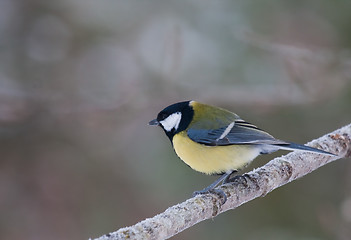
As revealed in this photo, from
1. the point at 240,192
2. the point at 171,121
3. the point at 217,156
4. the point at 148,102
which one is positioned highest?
the point at 148,102

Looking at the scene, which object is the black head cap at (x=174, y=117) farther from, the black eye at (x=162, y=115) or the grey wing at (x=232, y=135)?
the grey wing at (x=232, y=135)

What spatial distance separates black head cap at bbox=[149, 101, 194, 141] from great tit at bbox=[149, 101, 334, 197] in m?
0.02

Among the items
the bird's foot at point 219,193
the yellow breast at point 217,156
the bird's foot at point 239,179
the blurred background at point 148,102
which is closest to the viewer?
the bird's foot at point 219,193

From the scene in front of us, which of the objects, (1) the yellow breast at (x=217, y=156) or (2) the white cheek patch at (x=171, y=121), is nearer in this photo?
(1) the yellow breast at (x=217, y=156)

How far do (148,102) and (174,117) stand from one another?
106 cm

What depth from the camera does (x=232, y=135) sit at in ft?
8.08

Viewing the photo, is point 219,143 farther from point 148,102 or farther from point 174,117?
point 148,102

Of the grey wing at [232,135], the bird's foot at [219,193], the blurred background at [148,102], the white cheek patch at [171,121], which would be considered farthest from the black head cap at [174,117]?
the blurred background at [148,102]

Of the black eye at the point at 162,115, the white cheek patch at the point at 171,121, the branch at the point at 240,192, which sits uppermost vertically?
the black eye at the point at 162,115

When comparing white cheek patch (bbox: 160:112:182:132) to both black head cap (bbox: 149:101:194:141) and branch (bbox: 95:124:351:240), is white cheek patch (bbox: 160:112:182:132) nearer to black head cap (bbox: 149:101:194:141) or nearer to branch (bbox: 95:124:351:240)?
black head cap (bbox: 149:101:194:141)

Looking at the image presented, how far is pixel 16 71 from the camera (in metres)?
5.11

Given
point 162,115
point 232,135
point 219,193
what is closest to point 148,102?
point 162,115

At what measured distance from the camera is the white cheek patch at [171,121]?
268 centimetres

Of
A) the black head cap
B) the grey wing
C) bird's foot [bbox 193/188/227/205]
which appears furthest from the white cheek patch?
bird's foot [bbox 193/188/227/205]
